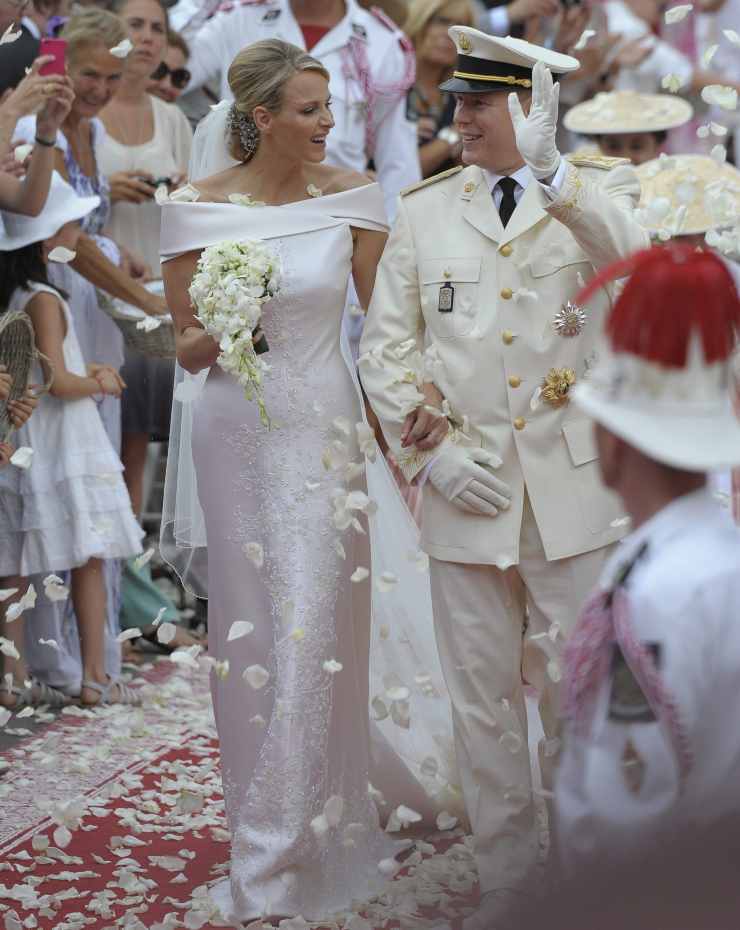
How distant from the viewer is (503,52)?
4.46m

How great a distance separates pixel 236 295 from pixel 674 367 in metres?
1.97

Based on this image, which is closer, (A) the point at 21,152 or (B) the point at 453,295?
(B) the point at 453,295

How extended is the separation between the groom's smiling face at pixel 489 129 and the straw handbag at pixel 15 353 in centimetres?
207

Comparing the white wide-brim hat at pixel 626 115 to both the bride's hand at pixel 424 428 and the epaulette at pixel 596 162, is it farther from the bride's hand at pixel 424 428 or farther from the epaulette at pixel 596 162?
the bride's hand at pixel 424 428

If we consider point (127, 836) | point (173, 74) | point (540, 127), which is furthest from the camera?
point (173, 74)

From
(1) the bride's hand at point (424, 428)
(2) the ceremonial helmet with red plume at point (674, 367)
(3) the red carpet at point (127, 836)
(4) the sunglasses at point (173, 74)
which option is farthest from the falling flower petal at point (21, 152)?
(2) the ceremonial helmet with red plume at point (674, 367)

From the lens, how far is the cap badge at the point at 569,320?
4480mm

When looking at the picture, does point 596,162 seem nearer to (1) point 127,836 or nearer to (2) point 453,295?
(2) point 453,295

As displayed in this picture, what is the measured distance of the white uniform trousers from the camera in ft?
15.0

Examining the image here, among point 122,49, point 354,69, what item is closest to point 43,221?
point 122,49

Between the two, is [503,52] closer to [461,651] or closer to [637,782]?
[461,651]

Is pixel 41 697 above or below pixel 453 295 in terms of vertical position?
below

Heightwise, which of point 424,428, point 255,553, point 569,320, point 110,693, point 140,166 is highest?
point 140,166

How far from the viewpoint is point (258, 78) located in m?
4.79
